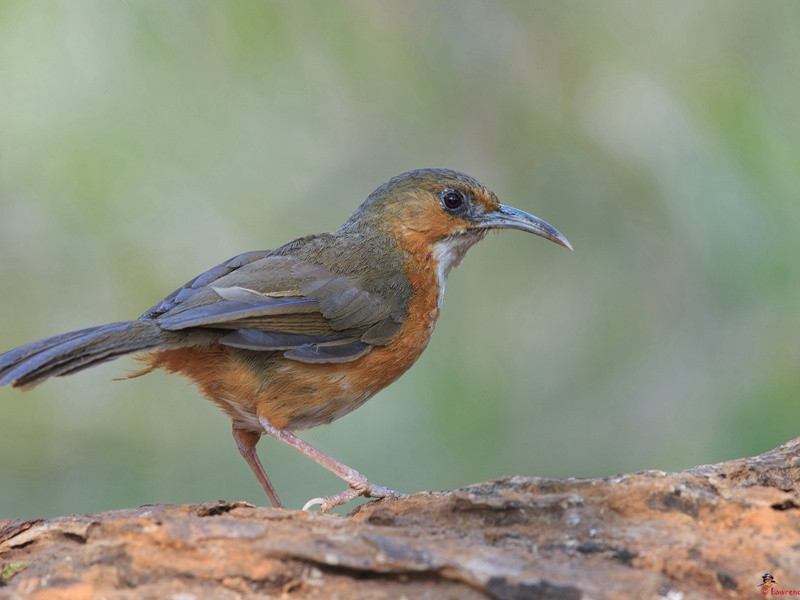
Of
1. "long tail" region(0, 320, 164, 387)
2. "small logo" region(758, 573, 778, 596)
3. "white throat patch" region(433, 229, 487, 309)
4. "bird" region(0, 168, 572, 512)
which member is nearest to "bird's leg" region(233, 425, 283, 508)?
"bird" region(0, 168, 572, 512)

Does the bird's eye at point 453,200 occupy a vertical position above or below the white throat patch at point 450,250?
above

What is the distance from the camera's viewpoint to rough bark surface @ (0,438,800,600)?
9.29ft

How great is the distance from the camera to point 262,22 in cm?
657

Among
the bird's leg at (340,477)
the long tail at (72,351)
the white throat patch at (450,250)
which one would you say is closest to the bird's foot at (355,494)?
the bird's leg at (340,477)

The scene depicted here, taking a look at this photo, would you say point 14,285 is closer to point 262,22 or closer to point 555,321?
point 262,22

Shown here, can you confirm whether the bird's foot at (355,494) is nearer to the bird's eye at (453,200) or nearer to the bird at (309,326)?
the bird at (309,326)

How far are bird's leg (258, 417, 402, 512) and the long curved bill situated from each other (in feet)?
5.34

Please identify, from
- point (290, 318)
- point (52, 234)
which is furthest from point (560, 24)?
point (52, 234)

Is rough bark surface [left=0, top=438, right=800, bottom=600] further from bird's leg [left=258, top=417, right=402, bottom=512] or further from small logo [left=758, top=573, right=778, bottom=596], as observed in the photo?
bird's leg [left=258, top=417, right=402, bottom=512]

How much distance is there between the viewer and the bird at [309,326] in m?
4.36

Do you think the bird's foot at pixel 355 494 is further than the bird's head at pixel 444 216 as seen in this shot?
No

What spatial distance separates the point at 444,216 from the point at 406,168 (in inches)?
62.6

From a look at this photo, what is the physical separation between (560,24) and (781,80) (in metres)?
1.51

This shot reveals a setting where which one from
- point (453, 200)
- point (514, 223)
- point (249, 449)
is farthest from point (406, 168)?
point (249, 449)
